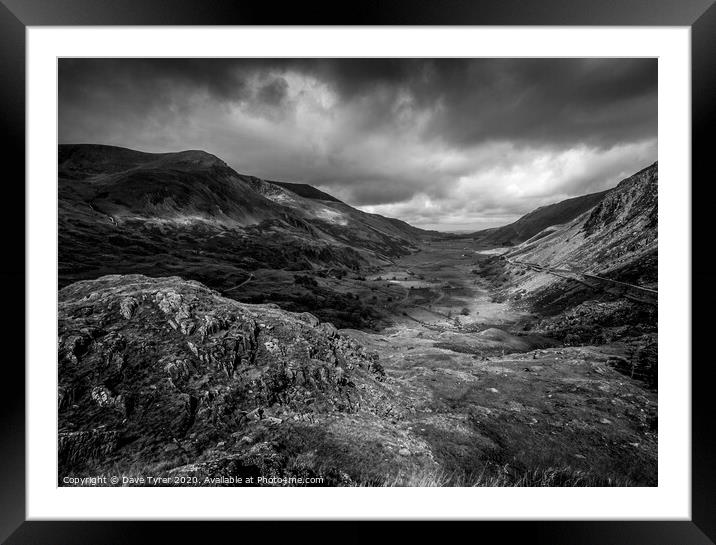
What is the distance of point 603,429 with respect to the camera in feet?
21.5

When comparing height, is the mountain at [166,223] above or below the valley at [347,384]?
above

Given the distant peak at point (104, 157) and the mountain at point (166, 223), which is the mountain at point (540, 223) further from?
the distant peak at point (104, 157)

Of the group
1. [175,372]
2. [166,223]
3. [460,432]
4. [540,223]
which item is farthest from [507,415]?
[166,223]

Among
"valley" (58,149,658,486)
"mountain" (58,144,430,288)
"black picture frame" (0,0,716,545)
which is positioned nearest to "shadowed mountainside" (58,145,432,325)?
"mountain" (58,144,430,288)

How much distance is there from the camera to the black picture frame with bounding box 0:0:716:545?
4301 mm

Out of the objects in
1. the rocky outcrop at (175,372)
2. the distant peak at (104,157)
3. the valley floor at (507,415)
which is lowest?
the valley floor at (507,415)

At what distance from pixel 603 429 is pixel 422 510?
5500 millimetres

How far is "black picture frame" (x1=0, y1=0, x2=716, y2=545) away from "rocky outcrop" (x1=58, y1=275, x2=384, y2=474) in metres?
1.03

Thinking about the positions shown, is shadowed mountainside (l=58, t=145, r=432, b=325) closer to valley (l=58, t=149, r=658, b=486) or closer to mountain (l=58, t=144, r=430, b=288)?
mountain (l=58, t=144, r=430, b=288)

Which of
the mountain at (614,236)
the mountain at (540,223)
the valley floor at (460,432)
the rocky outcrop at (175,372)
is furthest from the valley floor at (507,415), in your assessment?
the mountain at (540,223)

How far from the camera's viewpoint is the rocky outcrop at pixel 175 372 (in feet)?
17.7
